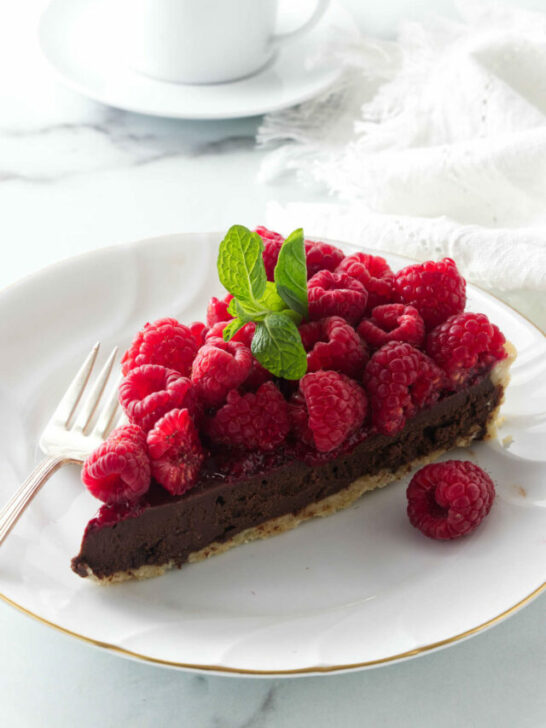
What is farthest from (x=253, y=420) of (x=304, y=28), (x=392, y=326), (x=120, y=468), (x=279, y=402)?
(x=304, y=28)

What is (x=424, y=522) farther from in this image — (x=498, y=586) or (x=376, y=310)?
(x=376, y=310)

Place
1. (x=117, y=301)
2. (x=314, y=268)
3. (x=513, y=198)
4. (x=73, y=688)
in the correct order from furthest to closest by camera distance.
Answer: (x=513, y=198) → (x=117, y=301) → (x=314, y=268) → (x=73, y=688)

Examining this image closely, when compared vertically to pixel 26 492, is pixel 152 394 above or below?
above

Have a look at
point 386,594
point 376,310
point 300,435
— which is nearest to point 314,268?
point 376,310

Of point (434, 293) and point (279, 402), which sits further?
point (434, 293)

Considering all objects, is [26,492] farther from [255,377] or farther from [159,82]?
[159,82]

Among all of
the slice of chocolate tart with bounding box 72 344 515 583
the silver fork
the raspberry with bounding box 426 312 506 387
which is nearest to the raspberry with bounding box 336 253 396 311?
the raspberry with bounding box 426 312 506 387

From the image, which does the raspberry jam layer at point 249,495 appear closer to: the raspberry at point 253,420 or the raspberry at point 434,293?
the raspberry at point 253,420
